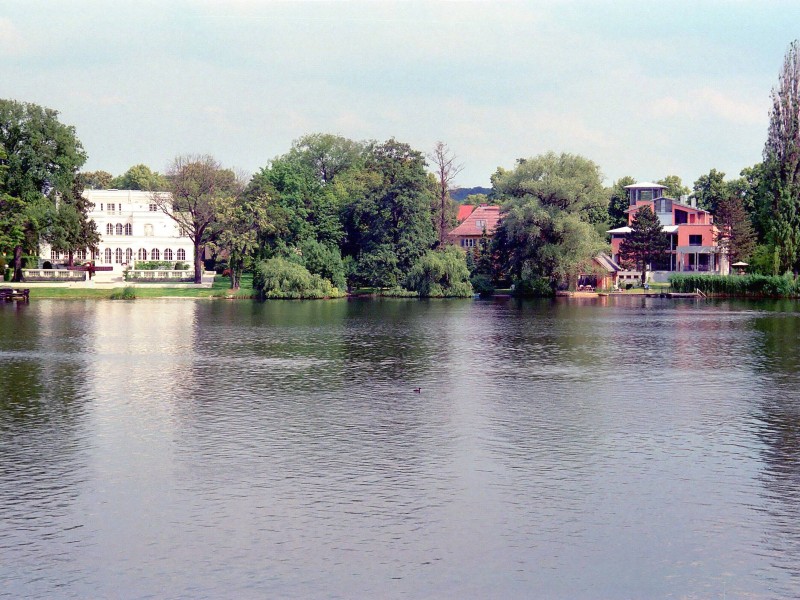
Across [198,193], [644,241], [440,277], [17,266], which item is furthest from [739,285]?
[17,266]

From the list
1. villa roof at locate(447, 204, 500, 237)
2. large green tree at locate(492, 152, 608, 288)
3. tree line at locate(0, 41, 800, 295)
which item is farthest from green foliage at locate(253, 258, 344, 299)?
villa roof at locate(447, 204, 500, 237)

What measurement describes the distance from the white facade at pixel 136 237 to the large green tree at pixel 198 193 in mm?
18868

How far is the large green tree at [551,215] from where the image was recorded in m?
118

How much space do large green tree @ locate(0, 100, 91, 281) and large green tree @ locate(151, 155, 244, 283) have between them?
44.7ft

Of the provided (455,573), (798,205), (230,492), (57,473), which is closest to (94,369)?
(57,473)

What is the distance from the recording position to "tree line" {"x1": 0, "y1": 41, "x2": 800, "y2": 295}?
119438mm

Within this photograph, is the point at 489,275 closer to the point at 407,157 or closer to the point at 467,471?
the point at 407,157

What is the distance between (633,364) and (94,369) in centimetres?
2730

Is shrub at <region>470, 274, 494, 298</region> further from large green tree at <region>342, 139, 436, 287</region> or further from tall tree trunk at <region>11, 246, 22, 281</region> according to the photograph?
tall tree trunk at <region>11, 246, 22, 281</region>

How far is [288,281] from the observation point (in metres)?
119

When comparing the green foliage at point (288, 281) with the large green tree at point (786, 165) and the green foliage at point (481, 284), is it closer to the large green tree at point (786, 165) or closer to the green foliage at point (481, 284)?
the green foliage at point (481, 284)

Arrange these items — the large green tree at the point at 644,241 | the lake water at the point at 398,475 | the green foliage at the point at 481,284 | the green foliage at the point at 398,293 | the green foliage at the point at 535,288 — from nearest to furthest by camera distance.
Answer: the lake water at the point at 398,475
the green foliage at the point at 535,288
the green foliage at the point at 398,293
the green foliage at the point at 481,284
the large green tree at the point at 644,241

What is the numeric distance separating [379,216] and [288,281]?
62.6 feet

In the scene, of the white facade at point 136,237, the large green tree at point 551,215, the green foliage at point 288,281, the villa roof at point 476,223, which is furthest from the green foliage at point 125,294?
the villa roof at point 476,223
